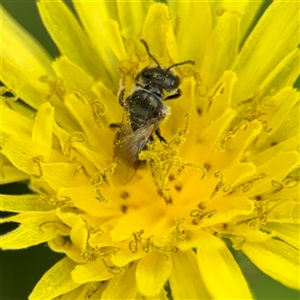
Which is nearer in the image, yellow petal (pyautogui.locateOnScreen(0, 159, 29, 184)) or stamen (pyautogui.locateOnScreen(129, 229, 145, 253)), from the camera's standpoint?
stamen (pyautogui.locateOnScreen(129, 229, 145, 253))

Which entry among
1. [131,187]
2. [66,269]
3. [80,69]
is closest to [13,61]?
[80,69]

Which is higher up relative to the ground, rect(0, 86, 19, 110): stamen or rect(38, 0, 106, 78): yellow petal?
rect(38, 0, 106, 78): yellow petal

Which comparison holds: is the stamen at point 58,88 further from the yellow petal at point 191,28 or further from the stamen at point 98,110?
the yellow petal at point 191,28

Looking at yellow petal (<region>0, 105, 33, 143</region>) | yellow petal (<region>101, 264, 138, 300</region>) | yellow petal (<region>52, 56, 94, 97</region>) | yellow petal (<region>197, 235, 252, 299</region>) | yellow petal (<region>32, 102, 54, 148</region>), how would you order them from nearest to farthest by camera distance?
yellow petal (<region>197, 235, 252, 299</region>) < yellow petal (<region>101, 264, 138, 300</region>) < yellow petal (<region>32, 102, 54, 148</region>) < yellow petal (<region>0, 105, 33, 143</region>) < yellow petal (<region>52, 56, 94, 97</region>)

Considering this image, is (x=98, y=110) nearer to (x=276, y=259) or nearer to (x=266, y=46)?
(x=266, y=46)

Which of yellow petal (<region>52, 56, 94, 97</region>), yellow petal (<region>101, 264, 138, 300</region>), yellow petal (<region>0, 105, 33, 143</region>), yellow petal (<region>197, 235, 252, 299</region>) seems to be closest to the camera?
yellow petal (<region>197, 235, 252, 299</region>)

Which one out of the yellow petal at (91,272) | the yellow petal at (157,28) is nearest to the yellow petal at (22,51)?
the yellow petal at (157,28)

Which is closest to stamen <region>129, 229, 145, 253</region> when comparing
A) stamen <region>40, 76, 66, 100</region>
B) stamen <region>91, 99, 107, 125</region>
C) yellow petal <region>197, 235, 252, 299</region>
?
yellow petal <region>197, 235, 252, 299</region>

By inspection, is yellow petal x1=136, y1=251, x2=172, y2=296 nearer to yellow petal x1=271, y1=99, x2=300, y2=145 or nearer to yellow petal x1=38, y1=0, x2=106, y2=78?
yellow petal x1=271, y1=99, x2=300, y2=145

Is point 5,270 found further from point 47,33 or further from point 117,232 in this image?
point 47,33
